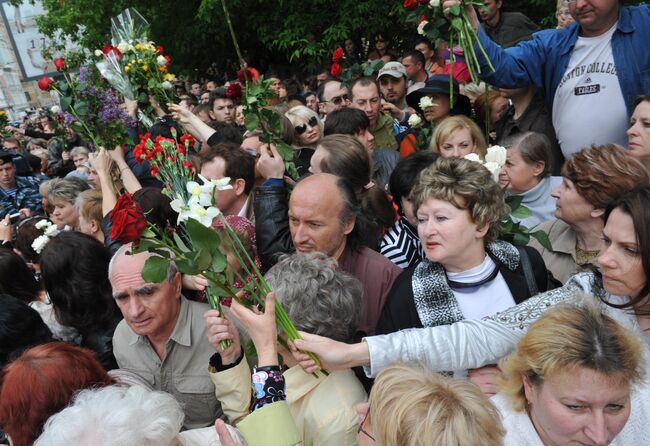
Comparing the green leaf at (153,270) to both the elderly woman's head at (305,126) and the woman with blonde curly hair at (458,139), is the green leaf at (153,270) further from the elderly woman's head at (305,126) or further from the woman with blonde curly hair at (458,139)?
the elderly woman's head at (305,126)

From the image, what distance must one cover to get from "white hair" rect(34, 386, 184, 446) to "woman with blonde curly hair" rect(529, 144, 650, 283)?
1.84m

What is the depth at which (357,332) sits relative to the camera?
7.64 feet

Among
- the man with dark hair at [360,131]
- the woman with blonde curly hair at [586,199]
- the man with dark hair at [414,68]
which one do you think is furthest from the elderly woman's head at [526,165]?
the man with dark hair at [414,68]

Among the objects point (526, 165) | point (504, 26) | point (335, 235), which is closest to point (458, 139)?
point (526, 165)

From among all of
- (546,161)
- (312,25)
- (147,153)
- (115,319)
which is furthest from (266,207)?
(312,25)

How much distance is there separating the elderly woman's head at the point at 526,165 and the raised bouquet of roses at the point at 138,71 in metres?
3.05

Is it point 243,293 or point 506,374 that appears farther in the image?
point 243,293

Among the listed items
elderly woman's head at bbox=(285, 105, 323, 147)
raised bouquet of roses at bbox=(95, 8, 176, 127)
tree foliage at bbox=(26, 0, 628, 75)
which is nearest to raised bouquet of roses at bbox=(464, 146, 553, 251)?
elderly woman's head at bbox=(285, 105, 323, 147)

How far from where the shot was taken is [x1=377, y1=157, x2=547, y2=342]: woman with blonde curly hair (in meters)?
2.15

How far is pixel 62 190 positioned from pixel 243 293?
3.63 metres

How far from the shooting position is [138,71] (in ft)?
15.6

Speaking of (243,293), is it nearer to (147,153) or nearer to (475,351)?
(147,153)

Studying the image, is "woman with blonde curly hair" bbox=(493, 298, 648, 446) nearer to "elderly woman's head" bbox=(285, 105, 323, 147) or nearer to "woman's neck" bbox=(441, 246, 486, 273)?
"woman's neck" bbox=(441, 246, 486, 273)

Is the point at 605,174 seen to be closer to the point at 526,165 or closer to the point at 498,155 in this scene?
the point at 498,155
